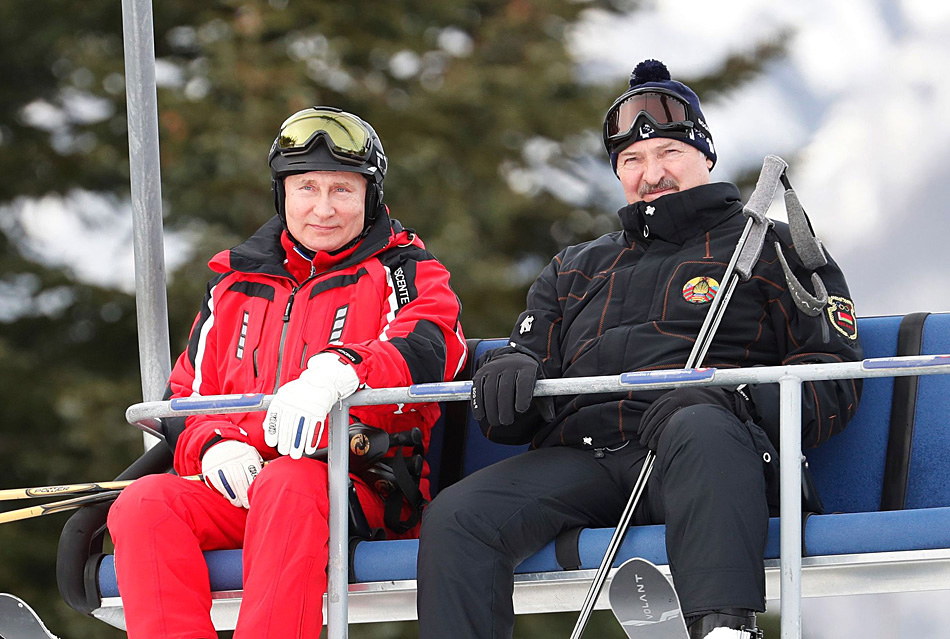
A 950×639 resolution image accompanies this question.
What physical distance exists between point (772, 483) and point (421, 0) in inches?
311

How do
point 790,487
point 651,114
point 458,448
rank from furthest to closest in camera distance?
point 458,448 → point 651,114 → point 790,487

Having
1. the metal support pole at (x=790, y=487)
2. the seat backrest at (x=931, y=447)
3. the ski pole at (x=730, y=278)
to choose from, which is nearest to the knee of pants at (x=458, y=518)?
the ski pole at (x=730, y=278)

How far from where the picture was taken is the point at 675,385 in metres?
2.71

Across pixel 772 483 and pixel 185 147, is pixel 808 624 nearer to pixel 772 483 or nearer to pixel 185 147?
pixel 185 147

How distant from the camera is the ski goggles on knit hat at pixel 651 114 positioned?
3.46 meters

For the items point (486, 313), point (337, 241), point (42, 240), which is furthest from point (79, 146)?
point (337, 241)

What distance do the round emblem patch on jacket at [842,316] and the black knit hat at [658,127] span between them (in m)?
0.60

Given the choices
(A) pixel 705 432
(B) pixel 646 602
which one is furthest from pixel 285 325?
(B) pixel 646 602

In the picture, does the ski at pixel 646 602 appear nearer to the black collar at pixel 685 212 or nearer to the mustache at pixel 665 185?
the black collar at pixel 685 212

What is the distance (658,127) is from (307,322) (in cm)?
100

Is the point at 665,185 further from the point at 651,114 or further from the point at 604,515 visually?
the point at 604,515

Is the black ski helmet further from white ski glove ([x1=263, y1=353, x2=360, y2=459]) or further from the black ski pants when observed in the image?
the black ski pants

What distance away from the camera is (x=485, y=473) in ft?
9.87

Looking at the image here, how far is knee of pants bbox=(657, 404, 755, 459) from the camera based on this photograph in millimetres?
2699
